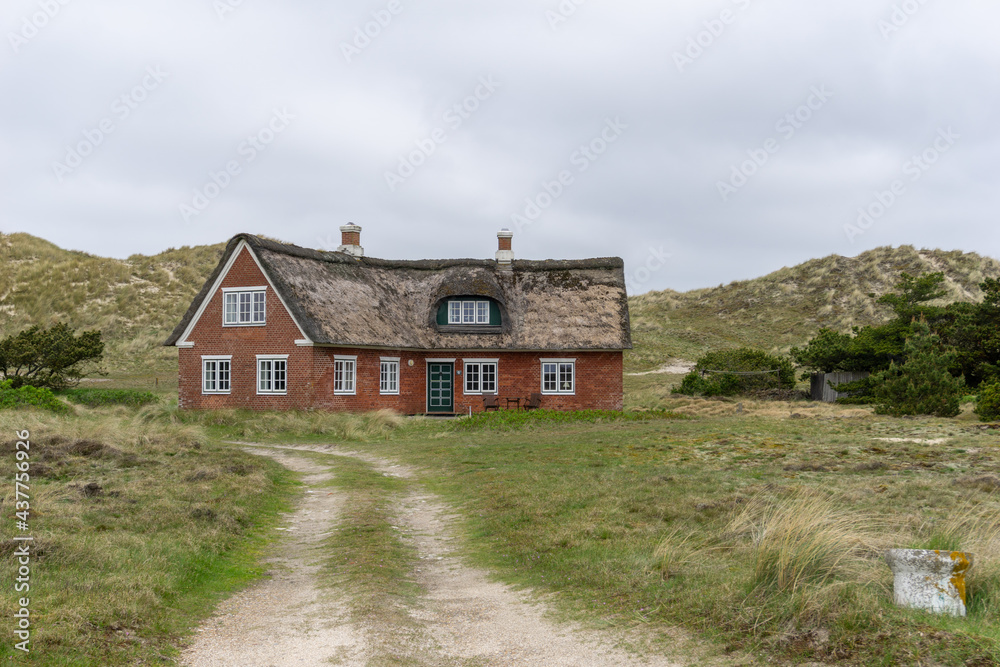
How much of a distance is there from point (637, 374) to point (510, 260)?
19.9 m

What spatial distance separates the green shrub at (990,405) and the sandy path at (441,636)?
22.9 meters

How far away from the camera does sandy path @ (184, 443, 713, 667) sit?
248 inches

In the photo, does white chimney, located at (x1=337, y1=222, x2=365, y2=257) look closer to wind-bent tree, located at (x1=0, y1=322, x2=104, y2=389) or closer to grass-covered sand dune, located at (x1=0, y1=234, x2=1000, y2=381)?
wind-bent tree, located at (x1=0, y1=322, x2=104, y2=389)

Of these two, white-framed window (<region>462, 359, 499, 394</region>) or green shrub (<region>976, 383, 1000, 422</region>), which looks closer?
green shrub (<region>976, 383, 1000, 422</region>)

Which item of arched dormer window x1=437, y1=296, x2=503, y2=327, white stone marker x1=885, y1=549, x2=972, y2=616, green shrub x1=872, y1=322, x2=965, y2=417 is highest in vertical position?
arched dormer window x1=437, y1=296, x2=503, y2=327

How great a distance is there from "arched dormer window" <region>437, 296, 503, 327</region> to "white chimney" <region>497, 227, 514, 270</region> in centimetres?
316

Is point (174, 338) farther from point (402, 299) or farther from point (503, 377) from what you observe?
point (503, 377)

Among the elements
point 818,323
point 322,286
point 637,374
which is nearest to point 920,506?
point 322,286

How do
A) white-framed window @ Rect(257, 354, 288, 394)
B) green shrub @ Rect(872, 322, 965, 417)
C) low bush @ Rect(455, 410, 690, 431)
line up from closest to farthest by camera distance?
low bush @ Rect(455, 410, 690, 431) < green shrub @ Rect(872, 322, 965, 417) < white-framed window @ Rect(257, 354, 288, 394)

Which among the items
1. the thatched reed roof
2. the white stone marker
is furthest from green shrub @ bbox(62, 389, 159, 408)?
the white stone marker

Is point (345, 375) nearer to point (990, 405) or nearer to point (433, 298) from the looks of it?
point (433, 298)

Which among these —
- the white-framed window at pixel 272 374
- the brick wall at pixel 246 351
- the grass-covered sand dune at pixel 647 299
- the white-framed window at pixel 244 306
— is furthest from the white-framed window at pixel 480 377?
the grass-covered sand dune at pixel 647 299

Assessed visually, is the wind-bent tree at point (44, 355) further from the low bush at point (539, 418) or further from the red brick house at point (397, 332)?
the low bush at point (539, 418)

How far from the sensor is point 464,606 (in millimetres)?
7887
